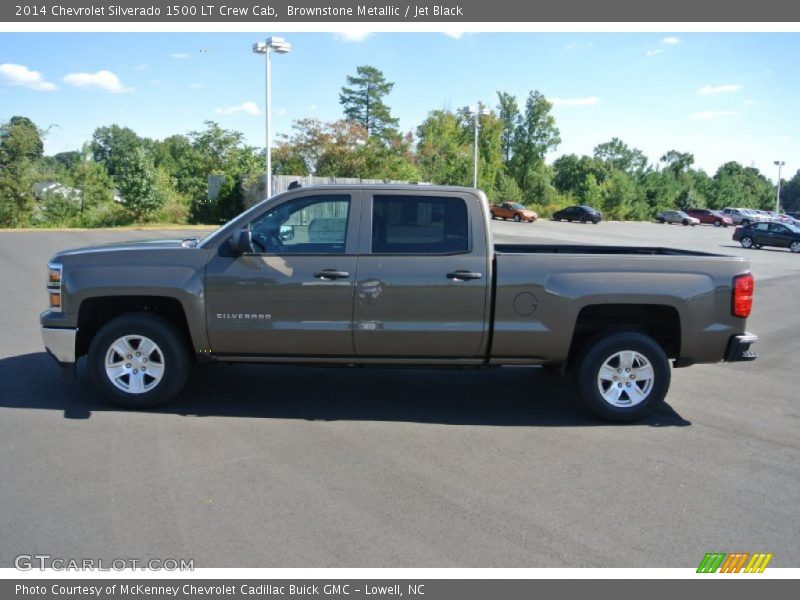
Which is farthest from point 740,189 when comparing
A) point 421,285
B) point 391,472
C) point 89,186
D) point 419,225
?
point 391,472

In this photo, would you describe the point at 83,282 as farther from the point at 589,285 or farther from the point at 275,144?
the point at 275,144

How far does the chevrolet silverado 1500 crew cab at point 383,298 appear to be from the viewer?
5895 mm

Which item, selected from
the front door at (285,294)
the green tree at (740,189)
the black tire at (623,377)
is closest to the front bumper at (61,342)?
the front door at (285,294)

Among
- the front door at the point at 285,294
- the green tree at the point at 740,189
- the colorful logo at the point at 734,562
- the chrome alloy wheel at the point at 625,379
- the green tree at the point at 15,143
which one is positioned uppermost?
the green tree at the point at 740,189

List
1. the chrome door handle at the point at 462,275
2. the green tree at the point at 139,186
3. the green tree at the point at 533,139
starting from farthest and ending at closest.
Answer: the green tree at the point at 533,139 < the green tree at the point at 139,186 < the chrome door handle at the point at 462,275

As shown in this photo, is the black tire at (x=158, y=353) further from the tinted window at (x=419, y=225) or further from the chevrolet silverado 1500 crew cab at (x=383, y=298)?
the tinted window at (x=419, y=225)

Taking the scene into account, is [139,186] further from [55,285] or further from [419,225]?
[419,225]

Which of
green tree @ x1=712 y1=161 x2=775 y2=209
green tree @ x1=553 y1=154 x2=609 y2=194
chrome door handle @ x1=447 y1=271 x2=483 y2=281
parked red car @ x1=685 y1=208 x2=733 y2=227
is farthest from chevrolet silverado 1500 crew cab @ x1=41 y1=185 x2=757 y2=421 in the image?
green tree @ x1=712 y1=161 x2=775 y2=209

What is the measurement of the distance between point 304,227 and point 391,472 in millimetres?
2341

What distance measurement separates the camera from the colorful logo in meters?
3.78

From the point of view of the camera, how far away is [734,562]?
3.83 metres

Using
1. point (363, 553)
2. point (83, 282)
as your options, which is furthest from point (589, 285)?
point (83, 282)

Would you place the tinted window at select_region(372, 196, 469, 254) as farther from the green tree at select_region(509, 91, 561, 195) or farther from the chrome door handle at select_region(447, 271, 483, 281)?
the green tree at select_region(509, 91, 561, 195)

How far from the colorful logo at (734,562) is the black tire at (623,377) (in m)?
2.20
